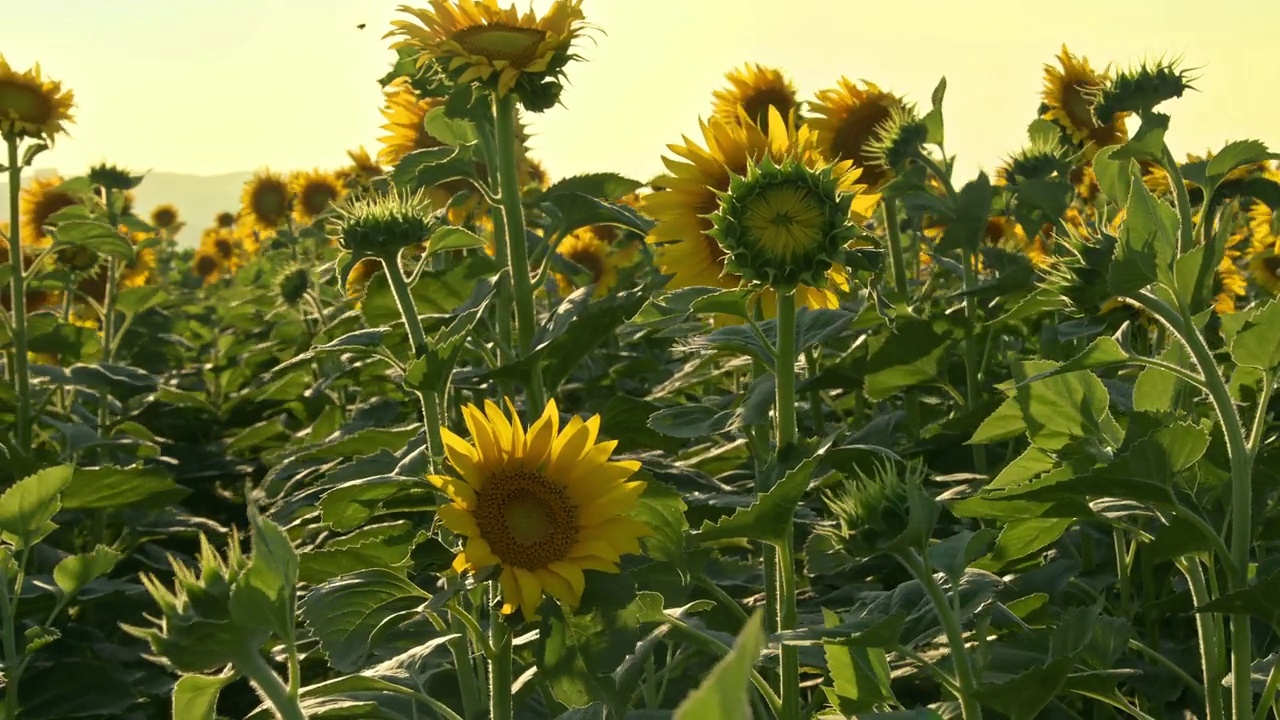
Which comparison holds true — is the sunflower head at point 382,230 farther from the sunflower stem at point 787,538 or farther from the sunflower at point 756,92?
the sunflower at point 756,92

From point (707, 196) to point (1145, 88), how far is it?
1.44 meters

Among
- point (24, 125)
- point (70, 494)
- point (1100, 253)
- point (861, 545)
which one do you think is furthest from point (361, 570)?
point (24, 125)

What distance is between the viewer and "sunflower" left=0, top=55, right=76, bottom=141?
4043mm

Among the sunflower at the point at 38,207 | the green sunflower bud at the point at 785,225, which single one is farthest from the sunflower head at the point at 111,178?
the green sunflower bud at the point at 785,225

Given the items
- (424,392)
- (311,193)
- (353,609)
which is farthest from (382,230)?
(311,193)

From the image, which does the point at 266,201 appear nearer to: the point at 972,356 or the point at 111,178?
the point at 111,178

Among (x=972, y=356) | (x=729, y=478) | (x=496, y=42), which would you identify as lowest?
(x=729, y=478)

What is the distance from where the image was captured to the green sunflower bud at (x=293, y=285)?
5.64m

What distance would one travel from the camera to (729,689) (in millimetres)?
375

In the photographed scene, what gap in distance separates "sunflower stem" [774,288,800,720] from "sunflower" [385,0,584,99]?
882 mm

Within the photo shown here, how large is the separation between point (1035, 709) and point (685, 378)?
157cm

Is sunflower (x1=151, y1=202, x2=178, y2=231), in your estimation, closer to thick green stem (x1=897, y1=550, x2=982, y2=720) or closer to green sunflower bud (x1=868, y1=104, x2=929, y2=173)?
green sunflower bud (x1=868, y1=104, x2=929, y2=173)

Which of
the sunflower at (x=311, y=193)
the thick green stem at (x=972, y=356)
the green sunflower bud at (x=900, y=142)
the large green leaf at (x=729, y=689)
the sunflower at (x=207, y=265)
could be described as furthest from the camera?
the sunflower at (x=207, y=265)

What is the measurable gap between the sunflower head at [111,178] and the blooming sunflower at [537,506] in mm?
5350
